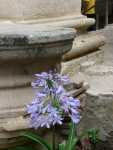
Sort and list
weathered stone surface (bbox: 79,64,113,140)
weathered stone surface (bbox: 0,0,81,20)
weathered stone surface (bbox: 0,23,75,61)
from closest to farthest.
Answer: weathered stone surface (bbox: 0,23,75,61)
weathered stone surface (bbox: 79,64,113,140)
weathered stone surface (bbox: 0,0,81,20)

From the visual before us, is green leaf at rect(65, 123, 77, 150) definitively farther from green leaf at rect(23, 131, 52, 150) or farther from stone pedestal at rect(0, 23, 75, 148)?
stone pedestal at rect(0, 23, 75, 148)

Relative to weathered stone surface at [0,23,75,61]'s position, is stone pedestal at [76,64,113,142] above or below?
below

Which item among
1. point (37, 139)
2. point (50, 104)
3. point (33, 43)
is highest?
point (33, 43)

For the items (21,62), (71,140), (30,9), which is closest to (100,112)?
(71,140)

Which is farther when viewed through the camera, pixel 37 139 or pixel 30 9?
pixel 30 9

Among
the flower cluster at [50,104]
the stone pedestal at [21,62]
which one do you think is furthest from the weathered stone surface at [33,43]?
the flower cluster at [50,104]

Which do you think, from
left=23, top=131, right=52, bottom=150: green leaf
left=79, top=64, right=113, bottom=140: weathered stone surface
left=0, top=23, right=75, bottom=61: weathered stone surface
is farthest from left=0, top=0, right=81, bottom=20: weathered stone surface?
left=23, top=131, right=52, bottom=150: green leaf

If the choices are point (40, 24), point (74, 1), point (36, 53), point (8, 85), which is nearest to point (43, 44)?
point (36, 53)

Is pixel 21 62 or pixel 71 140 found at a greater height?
pixel 21 62

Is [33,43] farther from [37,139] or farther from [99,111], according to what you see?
[99,111]

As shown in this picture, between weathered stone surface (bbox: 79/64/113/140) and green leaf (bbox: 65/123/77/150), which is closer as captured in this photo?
green leaf (bbox: 65/123/77/150)

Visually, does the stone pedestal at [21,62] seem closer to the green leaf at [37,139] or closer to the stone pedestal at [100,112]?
the green leaf at [37,139]

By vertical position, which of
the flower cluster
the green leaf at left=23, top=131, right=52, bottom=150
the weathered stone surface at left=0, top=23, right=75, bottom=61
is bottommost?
the green leaf at left=23, top=131, right=52, bottom=150

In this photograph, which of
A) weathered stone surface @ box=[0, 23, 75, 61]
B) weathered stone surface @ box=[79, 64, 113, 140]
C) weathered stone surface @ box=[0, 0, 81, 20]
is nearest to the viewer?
weathered stone surface @ box=[0, 23, 75, 61]
